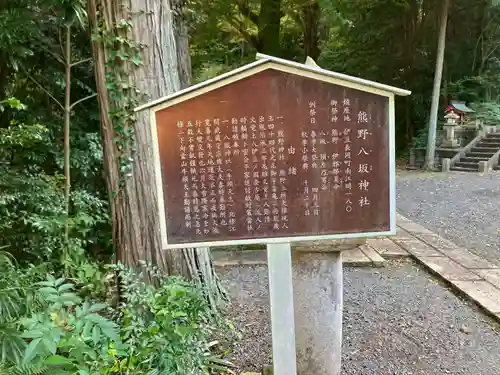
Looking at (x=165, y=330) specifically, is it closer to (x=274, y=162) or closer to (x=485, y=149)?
(x=274, y=162)

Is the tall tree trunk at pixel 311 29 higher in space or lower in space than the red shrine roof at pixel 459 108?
higher

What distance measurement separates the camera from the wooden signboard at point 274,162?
1906 mm

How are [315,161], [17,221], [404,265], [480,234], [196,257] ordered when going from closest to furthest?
[315,161], [196,257], [17,221], [404,265], [480,234]

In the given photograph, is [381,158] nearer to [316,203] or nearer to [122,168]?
[316,203]

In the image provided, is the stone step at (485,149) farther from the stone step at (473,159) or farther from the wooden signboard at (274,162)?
the wooden signboard at (274,162)

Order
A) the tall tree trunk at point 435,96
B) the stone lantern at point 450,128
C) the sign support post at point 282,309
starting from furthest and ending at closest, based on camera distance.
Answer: the stone lantern at point 450,128 → the tall tree trunk at point 435,96 → the sign support post at point 282,309

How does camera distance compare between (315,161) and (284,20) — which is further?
(284,20)

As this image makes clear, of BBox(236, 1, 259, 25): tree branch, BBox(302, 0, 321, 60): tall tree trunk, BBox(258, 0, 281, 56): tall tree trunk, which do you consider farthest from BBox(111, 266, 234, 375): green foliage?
BBox(302, 0, 321, 60): tall tree trunk

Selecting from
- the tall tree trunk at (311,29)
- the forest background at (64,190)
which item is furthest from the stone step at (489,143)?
the forest background at (64,190)

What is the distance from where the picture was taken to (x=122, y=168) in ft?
8.95

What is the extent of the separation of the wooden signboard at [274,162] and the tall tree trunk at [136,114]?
33.3 inches

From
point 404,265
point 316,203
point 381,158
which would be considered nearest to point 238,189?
point 316,203

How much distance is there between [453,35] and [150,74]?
1468 centimetres

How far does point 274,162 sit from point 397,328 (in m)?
1.90
